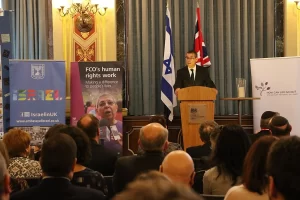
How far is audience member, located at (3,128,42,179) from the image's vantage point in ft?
11.7

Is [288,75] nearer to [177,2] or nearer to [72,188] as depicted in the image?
[177,2]

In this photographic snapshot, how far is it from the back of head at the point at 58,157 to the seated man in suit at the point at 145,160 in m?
1.09

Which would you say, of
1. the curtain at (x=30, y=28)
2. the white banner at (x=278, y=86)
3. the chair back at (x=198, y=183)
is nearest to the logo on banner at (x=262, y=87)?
the white banner at (x=278, y=86)

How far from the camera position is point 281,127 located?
4.98 metres

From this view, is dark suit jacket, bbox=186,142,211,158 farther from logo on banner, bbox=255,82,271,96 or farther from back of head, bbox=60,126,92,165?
logo on banner, bbox=255,82,271,96

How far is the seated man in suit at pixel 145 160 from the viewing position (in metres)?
3.70

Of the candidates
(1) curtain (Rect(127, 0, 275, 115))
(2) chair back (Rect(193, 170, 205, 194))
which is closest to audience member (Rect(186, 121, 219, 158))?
(2) chair back (Rect(193, 170, 205, 194))

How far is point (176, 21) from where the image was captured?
371 inches

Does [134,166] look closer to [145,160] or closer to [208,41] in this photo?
[145,160]

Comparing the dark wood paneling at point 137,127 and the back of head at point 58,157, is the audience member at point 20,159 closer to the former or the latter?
the back of head at point 58,157

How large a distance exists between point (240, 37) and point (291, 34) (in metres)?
0.88

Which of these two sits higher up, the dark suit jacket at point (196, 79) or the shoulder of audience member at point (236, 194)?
the dark suit jacket at point (196, 79)

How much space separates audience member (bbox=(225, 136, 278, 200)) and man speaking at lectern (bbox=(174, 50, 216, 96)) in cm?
595

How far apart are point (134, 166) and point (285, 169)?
2.09m
